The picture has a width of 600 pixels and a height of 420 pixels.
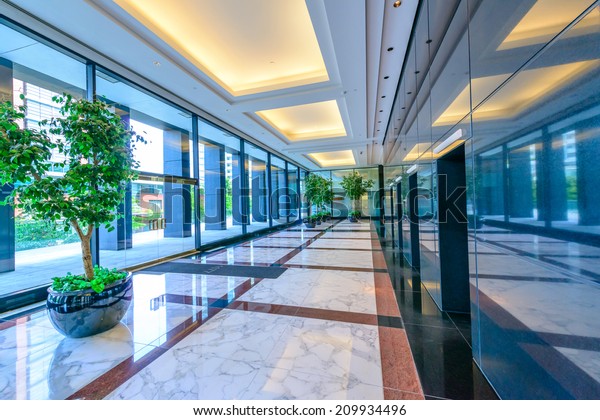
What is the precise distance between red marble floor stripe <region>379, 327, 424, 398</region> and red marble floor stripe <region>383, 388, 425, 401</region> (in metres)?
0.03

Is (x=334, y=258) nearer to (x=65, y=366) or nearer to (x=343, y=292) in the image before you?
(x=343, y=292)

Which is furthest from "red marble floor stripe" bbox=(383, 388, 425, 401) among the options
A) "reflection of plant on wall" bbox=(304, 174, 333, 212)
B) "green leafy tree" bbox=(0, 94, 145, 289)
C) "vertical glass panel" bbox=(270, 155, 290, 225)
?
"reflection of plant on wall" bbox=(304, 174, 333, 212)

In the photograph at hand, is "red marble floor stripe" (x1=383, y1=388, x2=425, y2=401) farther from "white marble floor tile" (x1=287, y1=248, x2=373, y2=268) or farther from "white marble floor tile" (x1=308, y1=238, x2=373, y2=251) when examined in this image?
"white marble floor tile" (x1=308, y1=238, x2=373, y2=251)

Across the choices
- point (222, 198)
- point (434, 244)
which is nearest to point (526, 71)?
point (434, 244)

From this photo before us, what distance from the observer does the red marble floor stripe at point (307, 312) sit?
3.00 metres

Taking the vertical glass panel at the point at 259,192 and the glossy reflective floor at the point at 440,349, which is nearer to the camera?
the glossy reflective floor at the point at 440,349

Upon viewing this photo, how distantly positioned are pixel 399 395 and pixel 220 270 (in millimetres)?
4372

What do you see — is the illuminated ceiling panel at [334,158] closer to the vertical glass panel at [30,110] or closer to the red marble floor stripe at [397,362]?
the vertical glass panel at [30,110]

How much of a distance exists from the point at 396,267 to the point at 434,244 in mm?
2224

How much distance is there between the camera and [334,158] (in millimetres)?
16656

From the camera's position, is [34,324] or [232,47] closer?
[34,324]

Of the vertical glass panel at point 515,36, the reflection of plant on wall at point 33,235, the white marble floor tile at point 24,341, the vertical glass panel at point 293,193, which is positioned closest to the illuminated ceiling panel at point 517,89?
the vertical glass panel at point 515,36

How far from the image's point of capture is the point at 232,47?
4.98m
